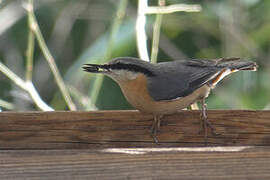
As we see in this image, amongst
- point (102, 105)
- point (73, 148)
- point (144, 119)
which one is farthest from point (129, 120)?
point (102, 105)

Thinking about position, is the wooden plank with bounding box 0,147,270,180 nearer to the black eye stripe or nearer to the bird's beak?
the bird's beak

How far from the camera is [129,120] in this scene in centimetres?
254

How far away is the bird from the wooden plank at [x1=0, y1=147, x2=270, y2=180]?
612 millimetres

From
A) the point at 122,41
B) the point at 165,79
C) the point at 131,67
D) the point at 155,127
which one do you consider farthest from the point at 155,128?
the point at 122,41

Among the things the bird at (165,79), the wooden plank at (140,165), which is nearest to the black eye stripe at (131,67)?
the bird at (165,79)

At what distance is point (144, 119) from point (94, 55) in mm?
1950

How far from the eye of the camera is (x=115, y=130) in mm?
2502

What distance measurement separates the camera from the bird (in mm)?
3049

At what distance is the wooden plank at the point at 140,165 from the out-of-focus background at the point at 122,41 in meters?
1.82

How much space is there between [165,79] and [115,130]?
1.04 meters

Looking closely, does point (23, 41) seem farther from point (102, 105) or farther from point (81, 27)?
point (102, 105)

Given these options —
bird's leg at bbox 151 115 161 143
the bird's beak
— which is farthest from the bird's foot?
the bird's beak

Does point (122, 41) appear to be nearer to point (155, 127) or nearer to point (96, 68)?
point (96, 68)

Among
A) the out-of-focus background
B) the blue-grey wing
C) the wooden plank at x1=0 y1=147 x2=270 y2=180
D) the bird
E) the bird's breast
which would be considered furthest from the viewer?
the out-of-focus background
